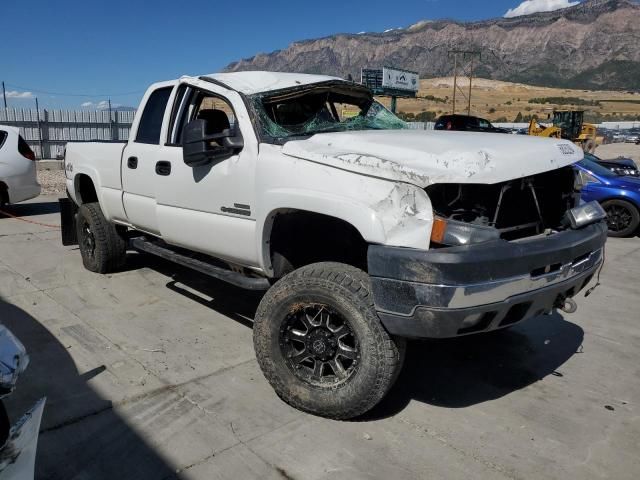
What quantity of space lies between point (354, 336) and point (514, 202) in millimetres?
1256

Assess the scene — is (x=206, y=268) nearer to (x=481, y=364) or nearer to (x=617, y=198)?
(x=481, y=364)

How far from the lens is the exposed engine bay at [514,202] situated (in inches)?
121

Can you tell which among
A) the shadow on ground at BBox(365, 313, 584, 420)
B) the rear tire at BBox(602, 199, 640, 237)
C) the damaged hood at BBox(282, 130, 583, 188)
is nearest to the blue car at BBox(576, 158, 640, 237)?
the rear tire at BBox(602, 199, 640, 237)

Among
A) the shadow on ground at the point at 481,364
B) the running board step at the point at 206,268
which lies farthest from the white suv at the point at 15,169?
the shadow on ground at the point at 481,364

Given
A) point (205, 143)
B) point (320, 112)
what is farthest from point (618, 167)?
point (205, 143)

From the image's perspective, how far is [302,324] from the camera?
340cm

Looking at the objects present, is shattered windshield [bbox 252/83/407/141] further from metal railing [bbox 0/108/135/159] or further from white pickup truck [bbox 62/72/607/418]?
metal railing [bbox 0/108/135/159]

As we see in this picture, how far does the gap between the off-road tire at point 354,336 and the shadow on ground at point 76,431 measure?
0.86 metres

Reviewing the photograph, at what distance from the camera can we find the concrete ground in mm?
2898

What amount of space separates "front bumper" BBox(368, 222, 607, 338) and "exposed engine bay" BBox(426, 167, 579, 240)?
0.82 ft

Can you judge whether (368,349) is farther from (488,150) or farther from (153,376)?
(153,376)

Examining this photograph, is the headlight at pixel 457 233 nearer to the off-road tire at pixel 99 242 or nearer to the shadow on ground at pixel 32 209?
the off-road tire at pixel 99 242

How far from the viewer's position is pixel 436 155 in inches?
118

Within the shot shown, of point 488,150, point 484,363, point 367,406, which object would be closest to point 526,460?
point 367,406
